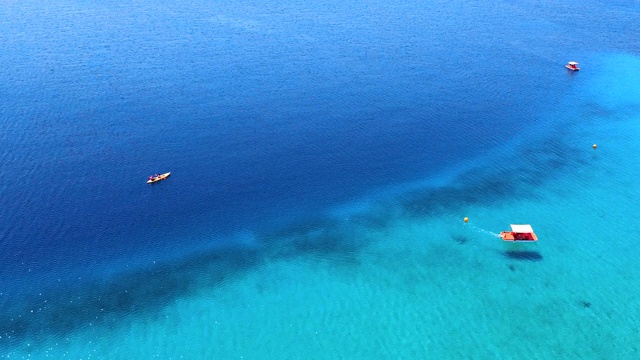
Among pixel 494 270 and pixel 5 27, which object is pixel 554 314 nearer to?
pixel 494 270

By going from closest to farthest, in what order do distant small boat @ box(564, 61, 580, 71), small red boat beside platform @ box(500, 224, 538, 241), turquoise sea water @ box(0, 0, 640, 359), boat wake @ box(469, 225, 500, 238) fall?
turquoise sea water @ box(0, 0, 640, 359), small red boat beside platform @ box(500, 224, 538, 241), boat wake @ box(469, 225, 500, 238), distant small boat @ box(564, 61, 580, 71)

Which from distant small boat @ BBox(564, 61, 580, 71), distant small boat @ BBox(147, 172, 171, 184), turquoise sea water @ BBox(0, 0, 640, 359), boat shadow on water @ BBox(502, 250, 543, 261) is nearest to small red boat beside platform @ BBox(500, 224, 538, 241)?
turquoise sea water @ BBox(0, 0, 640, 359)

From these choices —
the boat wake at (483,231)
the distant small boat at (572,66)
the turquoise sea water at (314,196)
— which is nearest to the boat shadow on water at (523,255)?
the turquoise sea water at (314,196)

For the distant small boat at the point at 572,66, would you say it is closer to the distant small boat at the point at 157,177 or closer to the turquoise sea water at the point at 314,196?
the turquoise sea water at the point at 314,196

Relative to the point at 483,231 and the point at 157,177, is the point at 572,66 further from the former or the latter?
the point at 157,177

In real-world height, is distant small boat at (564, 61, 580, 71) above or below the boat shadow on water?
above

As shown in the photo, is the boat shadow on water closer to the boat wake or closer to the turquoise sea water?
the turquoise sea water

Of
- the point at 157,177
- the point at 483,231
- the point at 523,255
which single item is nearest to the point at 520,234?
the point at 523,255
